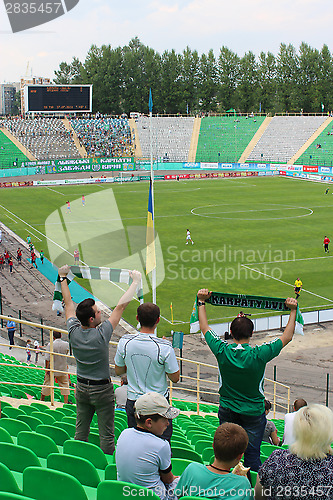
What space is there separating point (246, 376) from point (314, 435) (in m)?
1.72

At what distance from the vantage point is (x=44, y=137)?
326 ft

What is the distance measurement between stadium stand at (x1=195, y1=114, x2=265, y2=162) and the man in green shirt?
9323 centimetres

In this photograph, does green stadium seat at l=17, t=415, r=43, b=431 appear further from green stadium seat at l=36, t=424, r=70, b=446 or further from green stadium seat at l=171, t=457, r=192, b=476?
green stadium seat at l=171, t=457, r=192, b=476

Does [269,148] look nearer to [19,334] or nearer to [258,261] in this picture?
[258,261]

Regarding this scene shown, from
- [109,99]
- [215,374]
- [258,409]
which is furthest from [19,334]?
[109,99]

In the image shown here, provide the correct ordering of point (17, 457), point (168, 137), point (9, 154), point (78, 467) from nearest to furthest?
point (78, 467), point (17, 457), point (9, 154), point (168, 137)

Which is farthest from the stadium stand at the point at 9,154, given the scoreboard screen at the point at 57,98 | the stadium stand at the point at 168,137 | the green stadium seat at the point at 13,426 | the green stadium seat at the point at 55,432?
the green stadium seat at the point at 55,432

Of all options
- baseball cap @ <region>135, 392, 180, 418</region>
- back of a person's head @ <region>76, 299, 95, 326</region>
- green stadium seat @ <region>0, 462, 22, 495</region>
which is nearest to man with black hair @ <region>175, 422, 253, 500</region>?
Result: baseball cap @ <region>135, 392, 180, 418</region>

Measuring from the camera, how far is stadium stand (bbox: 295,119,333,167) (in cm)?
8938

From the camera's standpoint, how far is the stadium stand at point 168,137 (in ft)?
332

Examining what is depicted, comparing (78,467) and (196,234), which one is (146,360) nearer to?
(78,467)

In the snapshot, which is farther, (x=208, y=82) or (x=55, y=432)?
(x=208, y=82)

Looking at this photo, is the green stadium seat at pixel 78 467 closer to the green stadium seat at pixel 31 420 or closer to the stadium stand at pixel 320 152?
the green stadium seat at pixel 31 420

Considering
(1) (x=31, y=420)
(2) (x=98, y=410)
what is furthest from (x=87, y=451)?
(1) (x=31, y=420)
